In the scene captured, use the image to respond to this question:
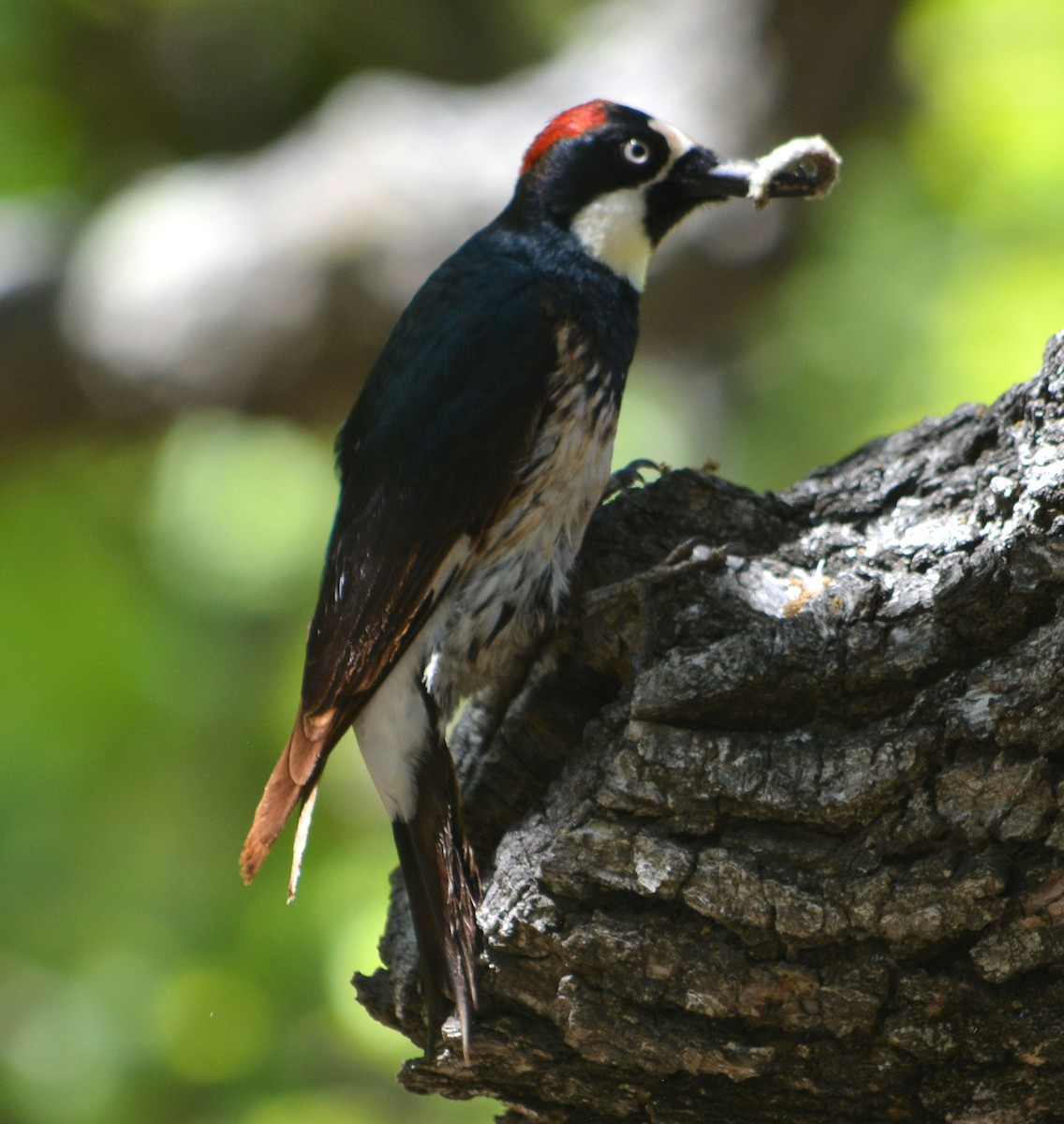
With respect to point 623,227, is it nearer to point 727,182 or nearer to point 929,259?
point 727,182

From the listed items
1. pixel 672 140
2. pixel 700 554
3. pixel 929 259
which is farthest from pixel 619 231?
pixel 929 259

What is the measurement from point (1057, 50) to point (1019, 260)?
78cm

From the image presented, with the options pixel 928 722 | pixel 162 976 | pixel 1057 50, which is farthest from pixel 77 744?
pixel 1057 50

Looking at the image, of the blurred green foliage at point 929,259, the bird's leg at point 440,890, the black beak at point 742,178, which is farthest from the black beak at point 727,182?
the blurred green foliage at point 929,259

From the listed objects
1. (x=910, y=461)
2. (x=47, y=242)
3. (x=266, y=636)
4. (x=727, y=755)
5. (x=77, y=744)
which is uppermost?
(x=47, y=242)

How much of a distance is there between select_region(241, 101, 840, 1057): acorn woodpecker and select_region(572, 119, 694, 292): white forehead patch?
15mm

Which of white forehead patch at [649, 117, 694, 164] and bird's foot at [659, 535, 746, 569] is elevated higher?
white forehead patch at [649, 117, 694, 164]

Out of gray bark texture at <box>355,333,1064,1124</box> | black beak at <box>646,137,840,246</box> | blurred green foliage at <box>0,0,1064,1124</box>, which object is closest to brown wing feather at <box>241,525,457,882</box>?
gray bark texture at <box>355,333,1064,1124</box>

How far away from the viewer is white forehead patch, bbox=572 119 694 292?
2756mm

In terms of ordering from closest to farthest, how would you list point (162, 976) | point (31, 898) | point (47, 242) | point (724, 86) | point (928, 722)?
1. point (928, 722)
2. point (162, 976)
3. point (31, 898)
4. point (724, 86)
5. point (47, 242)

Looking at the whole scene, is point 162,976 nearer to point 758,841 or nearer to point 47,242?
point 758,841

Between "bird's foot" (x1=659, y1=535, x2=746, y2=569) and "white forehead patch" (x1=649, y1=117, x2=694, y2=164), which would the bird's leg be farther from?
"white forehead patch" (x1=649, y1=117, x2=694, y2=164)

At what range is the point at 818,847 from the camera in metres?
1.77

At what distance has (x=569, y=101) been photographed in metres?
5.35
